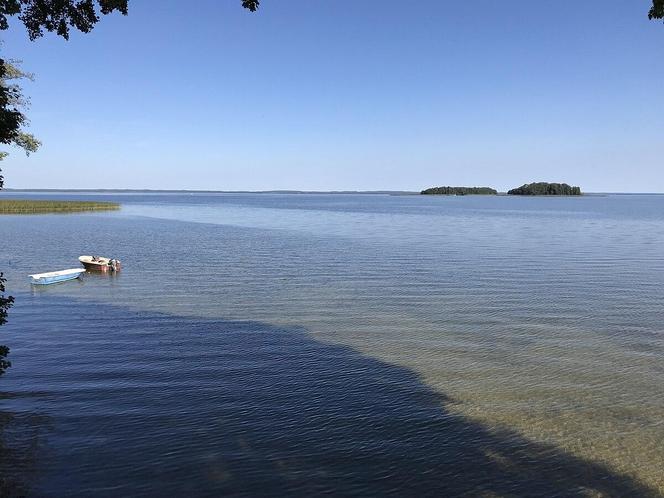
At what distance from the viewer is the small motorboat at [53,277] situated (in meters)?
31.3

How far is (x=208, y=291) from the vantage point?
100 ft

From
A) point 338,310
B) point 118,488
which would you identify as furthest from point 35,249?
point 118,488

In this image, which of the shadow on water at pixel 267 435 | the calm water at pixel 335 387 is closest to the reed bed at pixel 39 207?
the calm water at pixel 335 387

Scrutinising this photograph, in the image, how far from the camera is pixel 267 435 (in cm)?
1250

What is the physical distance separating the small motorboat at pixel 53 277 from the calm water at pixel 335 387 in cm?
58

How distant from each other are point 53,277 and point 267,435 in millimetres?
25536

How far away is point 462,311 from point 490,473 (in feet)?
49.1

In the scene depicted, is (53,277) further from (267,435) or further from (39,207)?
(39,207)

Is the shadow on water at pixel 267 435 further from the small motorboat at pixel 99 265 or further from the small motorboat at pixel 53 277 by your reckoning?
the small motorboat at pixel 99 265

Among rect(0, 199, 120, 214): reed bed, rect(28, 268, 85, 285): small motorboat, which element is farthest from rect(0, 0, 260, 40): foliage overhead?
rect(0, 199, 120, 214): reed bed

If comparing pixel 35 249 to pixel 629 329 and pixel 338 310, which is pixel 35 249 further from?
pixel 629 329

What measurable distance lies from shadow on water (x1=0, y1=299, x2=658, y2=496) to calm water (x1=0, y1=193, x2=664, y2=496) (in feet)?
0.17

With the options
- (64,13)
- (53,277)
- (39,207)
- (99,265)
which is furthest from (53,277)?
(39,207)

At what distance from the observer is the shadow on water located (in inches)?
413
